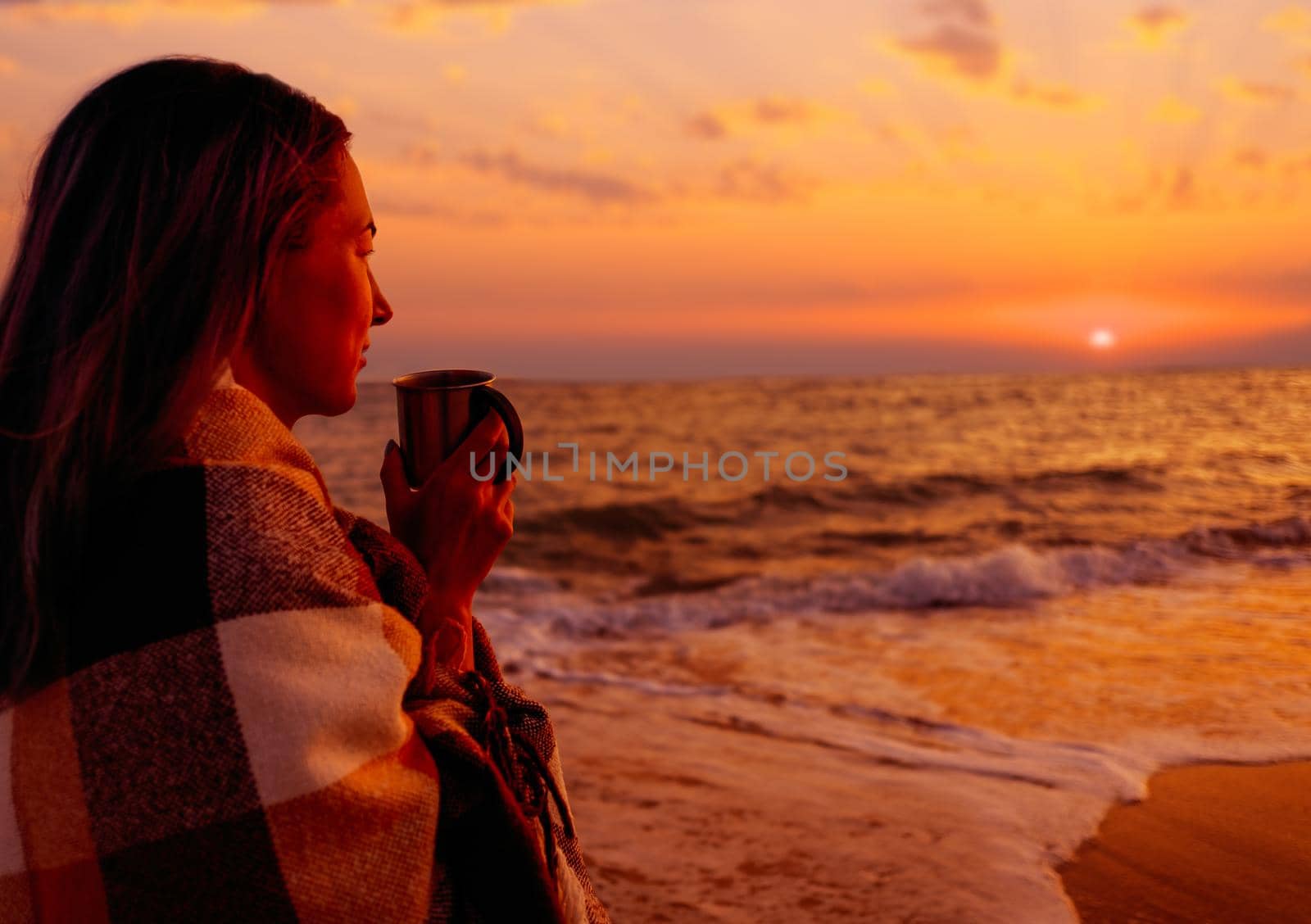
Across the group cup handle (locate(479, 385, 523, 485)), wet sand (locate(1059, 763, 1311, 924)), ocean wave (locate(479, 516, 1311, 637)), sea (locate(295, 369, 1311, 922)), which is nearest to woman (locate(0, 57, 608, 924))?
cup handle (locate(479, 385, 523, 485))

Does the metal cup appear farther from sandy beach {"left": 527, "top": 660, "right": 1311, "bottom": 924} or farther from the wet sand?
the wet sand

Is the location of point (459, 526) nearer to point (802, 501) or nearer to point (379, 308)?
point (379, 308)

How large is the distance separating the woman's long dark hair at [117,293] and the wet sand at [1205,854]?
3.09 metres

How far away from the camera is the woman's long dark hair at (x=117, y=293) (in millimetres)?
1326

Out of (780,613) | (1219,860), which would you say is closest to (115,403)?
(1219,860)

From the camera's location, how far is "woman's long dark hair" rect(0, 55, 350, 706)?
1326mm

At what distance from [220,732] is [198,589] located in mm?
180

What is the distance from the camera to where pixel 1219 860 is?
11.4 feet

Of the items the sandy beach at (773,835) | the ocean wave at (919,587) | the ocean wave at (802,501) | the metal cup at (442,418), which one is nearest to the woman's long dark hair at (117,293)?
the metal cup at (442,418)

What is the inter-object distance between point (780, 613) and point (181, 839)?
24.1 ft

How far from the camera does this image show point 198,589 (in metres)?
1.28

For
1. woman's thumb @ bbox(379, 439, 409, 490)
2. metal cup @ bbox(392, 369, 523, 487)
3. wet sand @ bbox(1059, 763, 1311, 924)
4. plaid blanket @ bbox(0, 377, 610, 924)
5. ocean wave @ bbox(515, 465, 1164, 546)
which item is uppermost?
metal cup @ bbox(392, 369, 523, 487)

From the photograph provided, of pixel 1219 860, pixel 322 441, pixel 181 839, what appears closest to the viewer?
pixel 181 839

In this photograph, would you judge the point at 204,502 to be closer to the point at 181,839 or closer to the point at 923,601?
the point at 181,839
